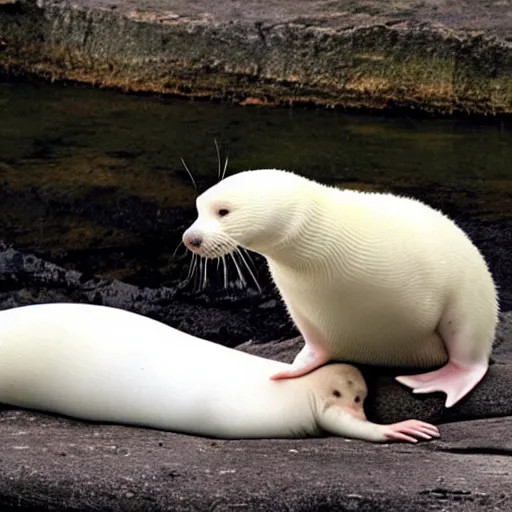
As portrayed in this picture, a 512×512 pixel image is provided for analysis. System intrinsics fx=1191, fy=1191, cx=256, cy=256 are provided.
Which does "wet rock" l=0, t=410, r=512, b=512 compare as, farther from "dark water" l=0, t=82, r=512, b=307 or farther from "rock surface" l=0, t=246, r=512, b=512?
"dark water" l=0, t=82, r=512, b=307

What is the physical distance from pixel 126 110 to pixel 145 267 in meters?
4.51

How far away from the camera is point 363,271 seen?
4109 mm

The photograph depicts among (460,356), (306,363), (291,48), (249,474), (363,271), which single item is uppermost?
(291,48)

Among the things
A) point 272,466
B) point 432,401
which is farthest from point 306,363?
point 272,466

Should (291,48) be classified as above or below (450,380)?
above

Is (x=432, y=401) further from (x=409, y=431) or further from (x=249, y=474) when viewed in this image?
(x=249, y=474)

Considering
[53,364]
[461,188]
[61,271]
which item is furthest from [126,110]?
[53,364]

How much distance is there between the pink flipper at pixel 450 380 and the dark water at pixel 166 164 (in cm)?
201

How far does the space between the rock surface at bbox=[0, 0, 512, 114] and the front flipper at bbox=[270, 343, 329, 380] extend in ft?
22.7

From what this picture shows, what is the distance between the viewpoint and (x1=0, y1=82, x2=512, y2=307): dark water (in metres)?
7.36

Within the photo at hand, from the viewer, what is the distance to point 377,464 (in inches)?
142

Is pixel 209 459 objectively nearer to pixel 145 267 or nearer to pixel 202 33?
pixel 145 267

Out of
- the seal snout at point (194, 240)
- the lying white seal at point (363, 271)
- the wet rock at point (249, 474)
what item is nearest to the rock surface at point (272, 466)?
the wet rock at point (249, 474)

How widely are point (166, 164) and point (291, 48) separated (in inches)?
99.2
